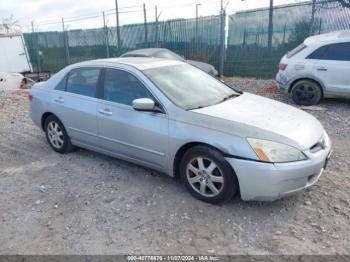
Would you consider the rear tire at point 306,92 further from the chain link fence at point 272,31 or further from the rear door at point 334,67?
the chain link fence at point 272,31

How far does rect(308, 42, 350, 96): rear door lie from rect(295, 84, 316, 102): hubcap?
325mm

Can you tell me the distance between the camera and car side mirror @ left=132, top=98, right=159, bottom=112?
3.91 meters

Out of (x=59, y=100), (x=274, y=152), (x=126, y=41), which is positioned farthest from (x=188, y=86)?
(x=126, y=41)

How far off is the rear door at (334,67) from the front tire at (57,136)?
5.55 m

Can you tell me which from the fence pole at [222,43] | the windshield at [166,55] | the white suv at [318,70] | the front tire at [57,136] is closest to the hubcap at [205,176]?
the front tire at [57,136]

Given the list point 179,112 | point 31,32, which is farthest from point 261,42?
point 31,32

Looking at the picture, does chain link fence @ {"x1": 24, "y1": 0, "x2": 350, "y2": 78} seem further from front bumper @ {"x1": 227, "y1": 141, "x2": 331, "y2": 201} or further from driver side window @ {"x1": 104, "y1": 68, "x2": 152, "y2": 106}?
front bumper @ {"x1": 227, "y1": 141, "x2": 331, "y2": 201}

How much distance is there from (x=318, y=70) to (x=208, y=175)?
5268 mm

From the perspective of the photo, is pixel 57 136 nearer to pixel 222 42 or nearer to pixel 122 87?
pixel 122 87

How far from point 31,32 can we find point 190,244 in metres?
18.7

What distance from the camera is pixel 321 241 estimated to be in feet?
10.2

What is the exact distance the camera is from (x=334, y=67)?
7.54m

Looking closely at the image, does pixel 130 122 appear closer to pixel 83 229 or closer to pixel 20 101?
pixel 83 229

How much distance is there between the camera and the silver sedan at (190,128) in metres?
3.36
